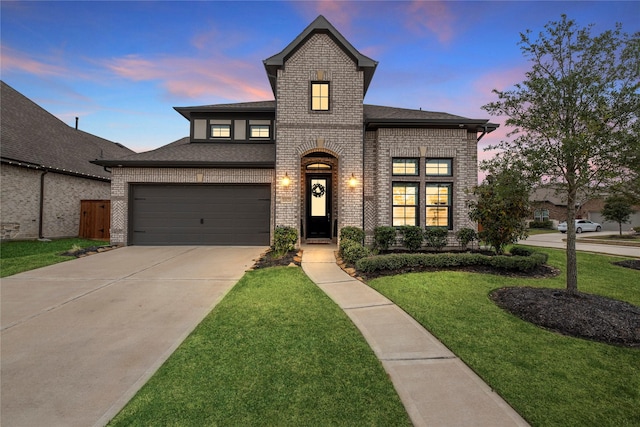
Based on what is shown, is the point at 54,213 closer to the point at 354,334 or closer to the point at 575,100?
the point at 354,334

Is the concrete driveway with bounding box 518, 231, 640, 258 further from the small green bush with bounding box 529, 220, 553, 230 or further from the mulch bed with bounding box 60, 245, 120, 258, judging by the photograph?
the mulch bed with bounding box 60, 245, 120, 258

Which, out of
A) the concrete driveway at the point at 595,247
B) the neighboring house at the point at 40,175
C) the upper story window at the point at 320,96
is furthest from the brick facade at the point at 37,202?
the concrete driveway at the point at 595,247

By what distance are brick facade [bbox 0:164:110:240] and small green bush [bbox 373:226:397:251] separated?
1675cm

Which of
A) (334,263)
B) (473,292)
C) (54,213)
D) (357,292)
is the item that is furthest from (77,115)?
(473,292)

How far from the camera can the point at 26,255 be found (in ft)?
32.6

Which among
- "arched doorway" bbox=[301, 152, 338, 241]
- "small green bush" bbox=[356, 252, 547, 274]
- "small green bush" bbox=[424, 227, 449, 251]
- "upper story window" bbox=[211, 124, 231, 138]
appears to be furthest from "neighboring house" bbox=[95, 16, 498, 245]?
"small green bush" bbox=[356, 252, 547, 274]

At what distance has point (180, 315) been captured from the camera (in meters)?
4.76

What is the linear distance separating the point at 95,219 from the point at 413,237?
1696 cm

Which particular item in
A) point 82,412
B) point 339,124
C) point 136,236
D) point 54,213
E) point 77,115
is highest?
point 77,115

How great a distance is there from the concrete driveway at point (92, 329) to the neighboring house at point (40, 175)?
8.04m

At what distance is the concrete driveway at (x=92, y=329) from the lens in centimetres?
267

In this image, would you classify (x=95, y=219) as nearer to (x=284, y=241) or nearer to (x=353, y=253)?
(x=284, y=241)

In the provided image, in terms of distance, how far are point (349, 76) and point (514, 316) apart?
32.0ft

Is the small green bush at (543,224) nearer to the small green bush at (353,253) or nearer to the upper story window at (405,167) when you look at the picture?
the upper story window at (405,167)
